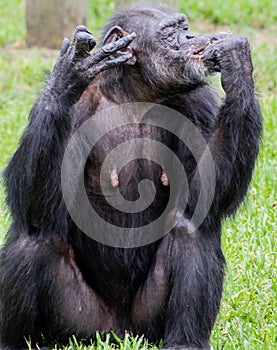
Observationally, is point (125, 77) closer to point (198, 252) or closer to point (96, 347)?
point (198, 252)

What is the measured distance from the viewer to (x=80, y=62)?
14.8 ft

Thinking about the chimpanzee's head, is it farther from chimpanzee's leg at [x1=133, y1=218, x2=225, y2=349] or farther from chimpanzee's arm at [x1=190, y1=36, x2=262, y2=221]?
chimpanzee's leg at [x1=133, y1=218, x2=225, y2=349]

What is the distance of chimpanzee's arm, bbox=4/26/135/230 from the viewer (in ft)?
14.8

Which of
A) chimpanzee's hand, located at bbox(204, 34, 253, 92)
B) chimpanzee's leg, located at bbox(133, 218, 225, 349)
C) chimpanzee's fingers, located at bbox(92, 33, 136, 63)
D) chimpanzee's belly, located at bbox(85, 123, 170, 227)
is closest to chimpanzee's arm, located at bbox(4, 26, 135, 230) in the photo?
chimpanzee's fingers, located at bbox(92, 33, 136, 63)

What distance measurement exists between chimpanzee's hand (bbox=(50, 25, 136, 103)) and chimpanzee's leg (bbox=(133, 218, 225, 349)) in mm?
972

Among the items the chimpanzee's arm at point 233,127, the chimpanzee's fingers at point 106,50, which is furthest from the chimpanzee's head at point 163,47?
the chimpanzee's fingers at point 106,50

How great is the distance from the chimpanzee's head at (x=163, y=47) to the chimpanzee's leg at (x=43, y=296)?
1112 mm

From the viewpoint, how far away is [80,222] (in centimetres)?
486

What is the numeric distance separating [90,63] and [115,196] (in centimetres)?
83

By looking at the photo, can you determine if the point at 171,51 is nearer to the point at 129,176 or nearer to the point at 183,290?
the point at 129,176

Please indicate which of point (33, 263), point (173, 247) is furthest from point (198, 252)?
point (33, 263)

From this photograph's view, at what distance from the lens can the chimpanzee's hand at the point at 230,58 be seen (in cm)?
471

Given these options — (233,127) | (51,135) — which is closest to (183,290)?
(233,127)

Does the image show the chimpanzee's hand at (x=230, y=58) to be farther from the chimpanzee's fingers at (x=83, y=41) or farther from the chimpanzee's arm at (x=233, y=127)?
the chimpanzee's fingers at (x=83, y=41)
